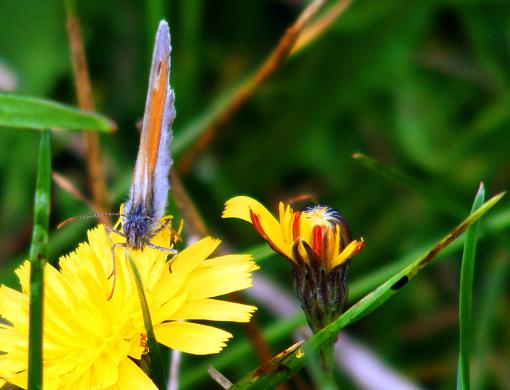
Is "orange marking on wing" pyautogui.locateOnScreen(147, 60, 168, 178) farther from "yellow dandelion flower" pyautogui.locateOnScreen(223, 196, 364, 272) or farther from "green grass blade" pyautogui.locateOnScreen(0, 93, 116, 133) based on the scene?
"yellow dandelion flower" pyautogui.locateOnScreen(223, 196, 364, 272)

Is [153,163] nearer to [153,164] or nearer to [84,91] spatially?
[153,164]

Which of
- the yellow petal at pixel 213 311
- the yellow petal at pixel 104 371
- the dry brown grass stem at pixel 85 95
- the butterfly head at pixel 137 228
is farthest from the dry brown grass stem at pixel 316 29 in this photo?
the yellow petal at pixel 104 371

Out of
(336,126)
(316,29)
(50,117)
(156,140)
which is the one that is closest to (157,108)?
(156,140)

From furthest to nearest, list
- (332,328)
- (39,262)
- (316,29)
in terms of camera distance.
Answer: (316,29) → (332,328) → (39,262)

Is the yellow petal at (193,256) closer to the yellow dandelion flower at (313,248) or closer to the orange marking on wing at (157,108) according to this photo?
the yellow dandelion flower at (313,248)

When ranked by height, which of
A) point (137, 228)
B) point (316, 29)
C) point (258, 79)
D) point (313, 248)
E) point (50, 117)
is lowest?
point (313, 248)

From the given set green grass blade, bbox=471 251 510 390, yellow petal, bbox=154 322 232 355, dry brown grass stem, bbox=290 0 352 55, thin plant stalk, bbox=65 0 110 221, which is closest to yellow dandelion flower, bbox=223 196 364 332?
yellow petal, bbox=154 322 232 355
